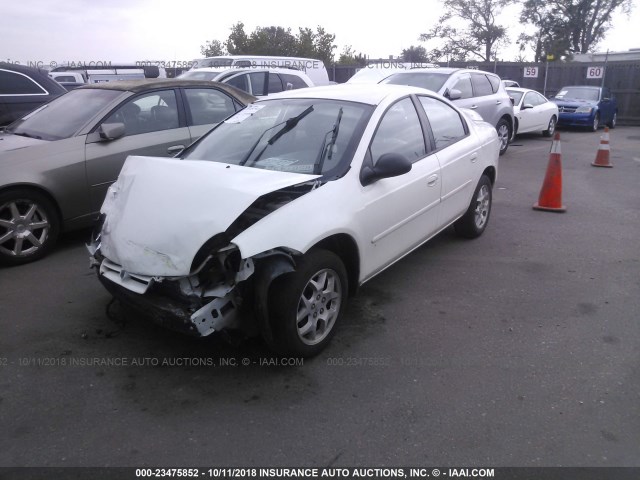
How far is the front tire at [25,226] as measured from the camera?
4.93 m

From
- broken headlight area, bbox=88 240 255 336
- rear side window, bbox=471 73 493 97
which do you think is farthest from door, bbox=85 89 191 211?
rear side window, bbox=471 73 493 97

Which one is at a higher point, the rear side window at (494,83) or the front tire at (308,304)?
the rear side window at (494,83)

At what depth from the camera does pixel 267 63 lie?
559 inches

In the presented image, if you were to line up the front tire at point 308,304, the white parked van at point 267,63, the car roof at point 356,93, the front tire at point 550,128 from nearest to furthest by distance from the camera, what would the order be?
the front tire at point 308,304 → the car roof at point 356,93 → the white parked van at point 267,63 → the front tire at point 550,128

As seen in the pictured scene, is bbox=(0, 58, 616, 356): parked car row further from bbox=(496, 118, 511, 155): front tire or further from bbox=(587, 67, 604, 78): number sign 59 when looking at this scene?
bbox=(587, 67, 604, 78): number sign 59

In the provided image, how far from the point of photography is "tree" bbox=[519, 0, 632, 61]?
1594 inches

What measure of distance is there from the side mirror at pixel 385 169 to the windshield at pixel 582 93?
17027 mm

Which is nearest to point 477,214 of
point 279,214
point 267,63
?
point 279,214

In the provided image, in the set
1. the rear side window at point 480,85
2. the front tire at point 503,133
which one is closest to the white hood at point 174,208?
the rear side window at point 480,85

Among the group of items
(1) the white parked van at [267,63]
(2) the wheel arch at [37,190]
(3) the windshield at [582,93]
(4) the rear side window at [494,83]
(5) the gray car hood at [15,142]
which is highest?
(1) the white parked van at [267,63]

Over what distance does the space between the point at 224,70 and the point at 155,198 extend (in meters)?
8.70

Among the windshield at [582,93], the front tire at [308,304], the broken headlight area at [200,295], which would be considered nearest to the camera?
the broken headlight area at [200,295]

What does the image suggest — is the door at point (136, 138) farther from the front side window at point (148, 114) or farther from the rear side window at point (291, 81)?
the rear side window at point (291, 81)

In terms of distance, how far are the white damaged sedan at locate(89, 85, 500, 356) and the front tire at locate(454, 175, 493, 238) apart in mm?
1032
